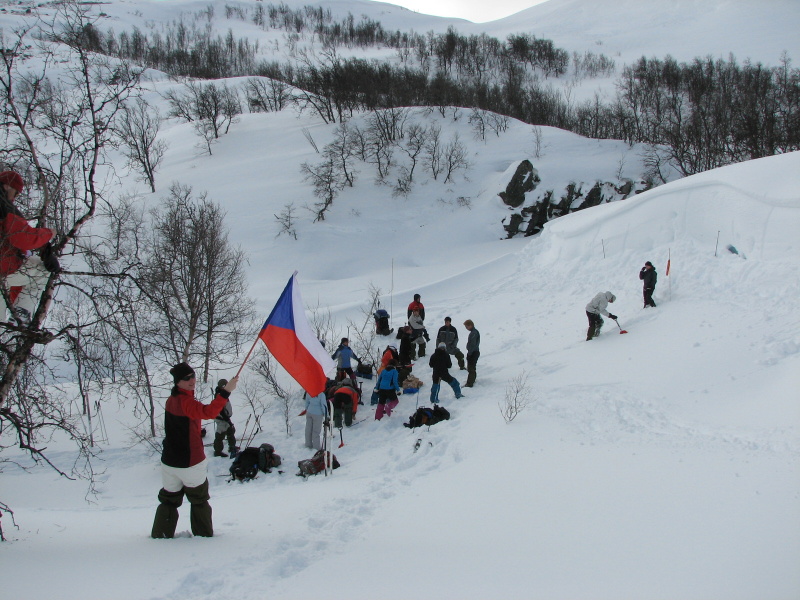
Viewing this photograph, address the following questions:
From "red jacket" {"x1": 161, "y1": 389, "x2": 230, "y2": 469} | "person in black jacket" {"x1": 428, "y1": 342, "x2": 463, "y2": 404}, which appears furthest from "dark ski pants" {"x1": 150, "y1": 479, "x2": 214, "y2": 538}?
"person in black jacket" {"x1": 428, "y1": 342, "x2": 463, "y2": 404}

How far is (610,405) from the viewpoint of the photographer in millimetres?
8625

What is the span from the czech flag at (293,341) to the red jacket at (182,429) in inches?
75.2

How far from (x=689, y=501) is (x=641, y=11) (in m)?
120

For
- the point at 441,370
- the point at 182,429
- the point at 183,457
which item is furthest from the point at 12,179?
the point at 441,370

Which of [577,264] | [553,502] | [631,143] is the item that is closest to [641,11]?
[631,143]

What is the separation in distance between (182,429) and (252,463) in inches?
174

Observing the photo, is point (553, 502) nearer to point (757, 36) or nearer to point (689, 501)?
point (689, 501)

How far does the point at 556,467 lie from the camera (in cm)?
666

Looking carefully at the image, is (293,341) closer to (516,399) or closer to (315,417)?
(315,417)

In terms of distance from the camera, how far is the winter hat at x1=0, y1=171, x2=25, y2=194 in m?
4.27

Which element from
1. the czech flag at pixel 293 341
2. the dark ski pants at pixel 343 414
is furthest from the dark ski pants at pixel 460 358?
the czech flag at pixel 293 341

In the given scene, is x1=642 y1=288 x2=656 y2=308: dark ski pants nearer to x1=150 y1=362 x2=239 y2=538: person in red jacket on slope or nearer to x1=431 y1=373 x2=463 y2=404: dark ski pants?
x1=431 y1=373 x2=463 y2=404: dark ski pants

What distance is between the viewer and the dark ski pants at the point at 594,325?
12.5 meters

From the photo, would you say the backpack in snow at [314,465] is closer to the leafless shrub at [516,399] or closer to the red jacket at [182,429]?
the leafless shrub at [516,399]
